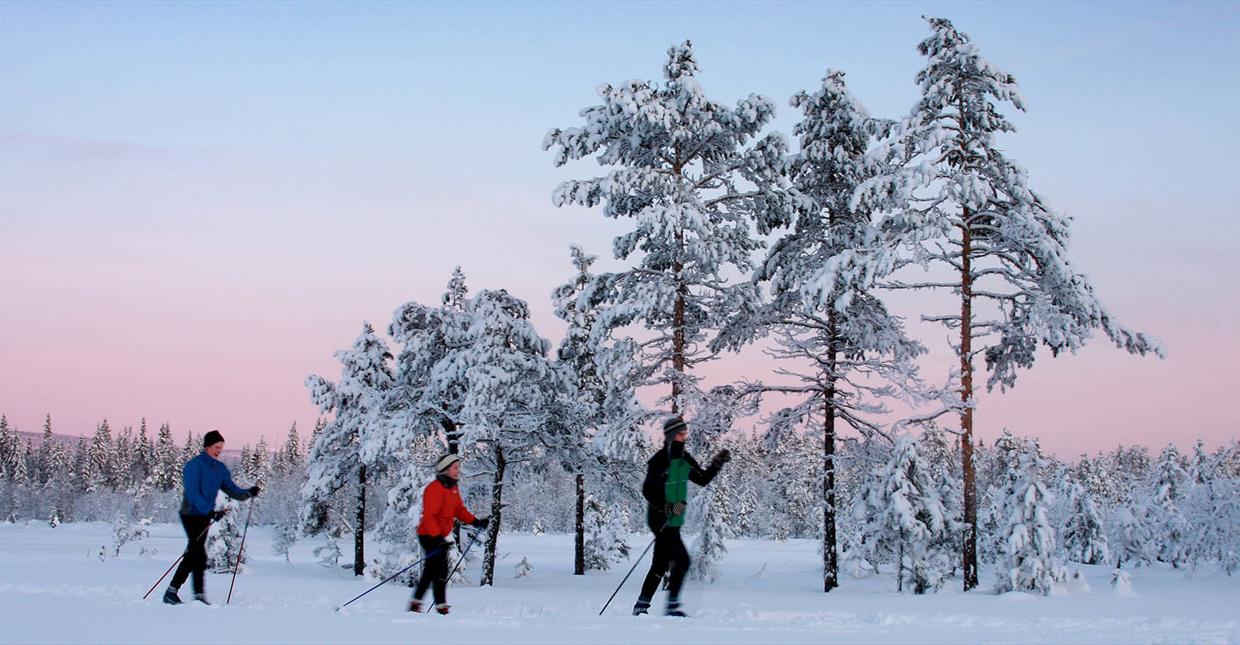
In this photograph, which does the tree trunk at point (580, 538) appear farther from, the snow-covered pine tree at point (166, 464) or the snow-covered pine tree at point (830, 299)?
the snow-covered pine tree at point (166, 464)

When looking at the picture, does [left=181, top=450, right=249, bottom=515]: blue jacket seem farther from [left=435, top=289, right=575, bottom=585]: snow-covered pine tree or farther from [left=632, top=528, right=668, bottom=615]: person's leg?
[left=435, top=289, right=575, bottom=585]: snow-covered pine tree

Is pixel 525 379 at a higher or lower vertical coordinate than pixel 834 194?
lower

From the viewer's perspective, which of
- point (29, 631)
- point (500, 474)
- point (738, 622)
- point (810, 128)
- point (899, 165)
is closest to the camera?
point (29, 631)

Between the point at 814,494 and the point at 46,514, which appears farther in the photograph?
the point at 46,514

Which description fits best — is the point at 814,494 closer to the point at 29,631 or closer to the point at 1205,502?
the point at 1205,502

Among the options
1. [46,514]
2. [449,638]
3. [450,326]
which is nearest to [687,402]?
[450,326]

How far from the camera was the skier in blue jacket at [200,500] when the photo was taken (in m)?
9.90

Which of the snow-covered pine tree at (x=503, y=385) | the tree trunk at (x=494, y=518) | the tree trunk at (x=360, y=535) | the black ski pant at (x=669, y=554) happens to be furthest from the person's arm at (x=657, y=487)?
the tree trunk at (x=360, y=535)

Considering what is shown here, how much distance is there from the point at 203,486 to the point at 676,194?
1274cm

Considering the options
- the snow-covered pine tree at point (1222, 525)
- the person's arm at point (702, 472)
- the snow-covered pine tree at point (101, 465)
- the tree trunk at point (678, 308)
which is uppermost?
the tree trunk at point (678, 308)

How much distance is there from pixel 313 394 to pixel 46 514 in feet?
405

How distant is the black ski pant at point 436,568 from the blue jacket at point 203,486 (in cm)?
217

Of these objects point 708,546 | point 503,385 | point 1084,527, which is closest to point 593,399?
point 503,385

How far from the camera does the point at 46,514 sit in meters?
130
